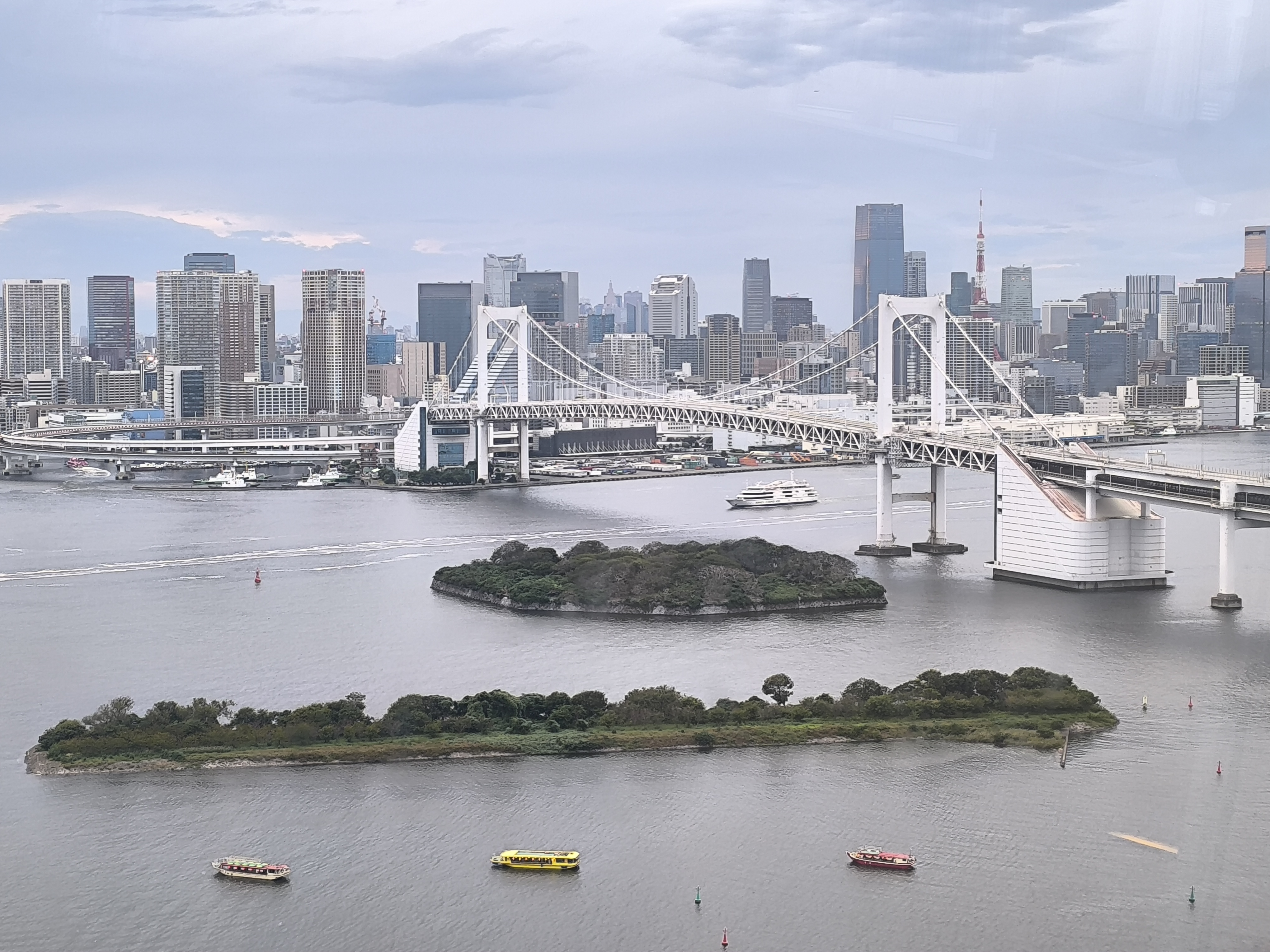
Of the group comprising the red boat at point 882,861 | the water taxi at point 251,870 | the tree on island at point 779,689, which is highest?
the tree on island at point 779,689

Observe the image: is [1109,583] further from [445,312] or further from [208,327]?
[445,312]

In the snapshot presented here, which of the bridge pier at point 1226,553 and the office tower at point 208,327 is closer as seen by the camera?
the bridge pier at point 1226,553

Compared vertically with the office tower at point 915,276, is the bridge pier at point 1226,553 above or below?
below

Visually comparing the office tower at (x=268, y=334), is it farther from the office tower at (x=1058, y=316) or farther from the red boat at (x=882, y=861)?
the red boat at (x=882, y=861)

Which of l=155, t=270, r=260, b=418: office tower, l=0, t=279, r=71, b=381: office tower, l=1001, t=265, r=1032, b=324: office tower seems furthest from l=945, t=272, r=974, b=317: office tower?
l=0, t=279, r=71, b=381: office tower

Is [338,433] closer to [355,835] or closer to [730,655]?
[730,655]

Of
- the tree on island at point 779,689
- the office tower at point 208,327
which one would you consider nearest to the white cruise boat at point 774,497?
the tree on island at point 779,689

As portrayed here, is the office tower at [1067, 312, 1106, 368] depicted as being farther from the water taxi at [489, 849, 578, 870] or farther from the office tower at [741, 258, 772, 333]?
the water taxi at [489, 849, 578, 870]

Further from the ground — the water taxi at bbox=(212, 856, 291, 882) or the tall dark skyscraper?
the tall dark skyscraper

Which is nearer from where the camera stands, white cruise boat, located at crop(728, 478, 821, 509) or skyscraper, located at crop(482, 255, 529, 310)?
white cruise boat, located at crop(728, 478, 821, 509)
